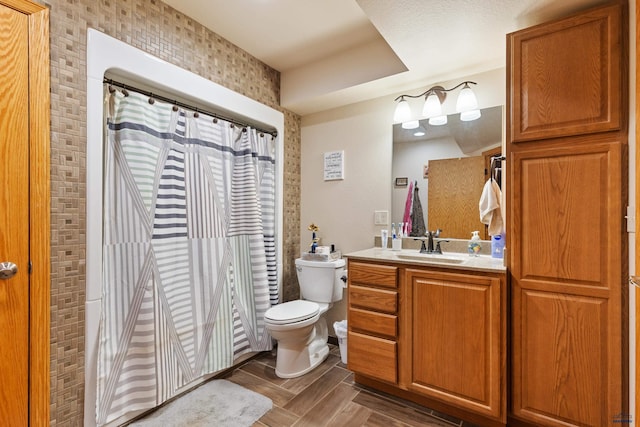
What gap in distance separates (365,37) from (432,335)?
2103 mm

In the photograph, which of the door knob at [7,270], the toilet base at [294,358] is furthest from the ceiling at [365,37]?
the toilet base at [294,358]

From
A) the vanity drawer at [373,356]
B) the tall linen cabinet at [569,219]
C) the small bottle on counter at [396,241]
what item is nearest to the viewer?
the tall linen cabinet at [569,219]

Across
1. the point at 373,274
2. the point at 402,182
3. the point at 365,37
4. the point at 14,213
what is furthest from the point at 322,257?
the point at 14,213

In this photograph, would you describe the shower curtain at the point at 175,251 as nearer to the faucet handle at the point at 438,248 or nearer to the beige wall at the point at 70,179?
the beige wall at the point at 70,179

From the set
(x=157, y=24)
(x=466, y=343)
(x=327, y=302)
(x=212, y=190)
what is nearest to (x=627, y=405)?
(x=466, y=343)

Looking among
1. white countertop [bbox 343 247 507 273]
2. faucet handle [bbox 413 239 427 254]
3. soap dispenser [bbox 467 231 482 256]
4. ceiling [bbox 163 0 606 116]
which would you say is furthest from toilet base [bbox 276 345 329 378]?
ceiling [bbox 163 0 606 116]

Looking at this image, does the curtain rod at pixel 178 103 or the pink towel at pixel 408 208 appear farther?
the pink towel at pixel 408 208

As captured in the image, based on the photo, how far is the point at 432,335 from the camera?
1.71 metres

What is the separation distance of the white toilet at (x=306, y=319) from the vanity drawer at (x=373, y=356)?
13.7 inches

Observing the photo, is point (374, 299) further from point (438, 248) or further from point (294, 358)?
point (294, 358)

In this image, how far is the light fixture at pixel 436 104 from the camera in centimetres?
207

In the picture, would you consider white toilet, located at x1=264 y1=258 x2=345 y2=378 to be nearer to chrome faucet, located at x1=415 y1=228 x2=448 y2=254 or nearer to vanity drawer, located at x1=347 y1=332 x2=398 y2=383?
vanity drawer, located at x1=347 y1=332 x2=398 y2=383

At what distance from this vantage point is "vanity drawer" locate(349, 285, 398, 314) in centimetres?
184

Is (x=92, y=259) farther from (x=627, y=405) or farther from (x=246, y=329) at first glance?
(x=627, y=405)
